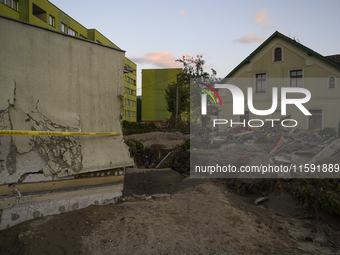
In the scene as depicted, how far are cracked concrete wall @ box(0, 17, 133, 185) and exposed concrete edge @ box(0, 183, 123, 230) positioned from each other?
1.18 feet

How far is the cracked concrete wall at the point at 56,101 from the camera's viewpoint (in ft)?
12.9

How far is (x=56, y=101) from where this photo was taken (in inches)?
177

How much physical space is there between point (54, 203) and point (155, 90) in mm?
48907

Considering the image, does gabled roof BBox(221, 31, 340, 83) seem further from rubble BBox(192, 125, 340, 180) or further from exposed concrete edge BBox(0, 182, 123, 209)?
exposed concrete edge BBox(0, 182, 123, 209)

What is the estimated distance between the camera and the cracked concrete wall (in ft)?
12.9

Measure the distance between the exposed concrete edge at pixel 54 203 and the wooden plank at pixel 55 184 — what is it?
0.31ft

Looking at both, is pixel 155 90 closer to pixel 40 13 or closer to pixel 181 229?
pixel 40 13

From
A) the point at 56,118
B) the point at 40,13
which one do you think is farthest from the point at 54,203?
the point at 40,13

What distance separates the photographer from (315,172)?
6656 millimetres

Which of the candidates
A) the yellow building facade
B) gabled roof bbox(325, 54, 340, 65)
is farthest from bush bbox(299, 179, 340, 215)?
gabled roof bbox(325, 54, 340, 65)

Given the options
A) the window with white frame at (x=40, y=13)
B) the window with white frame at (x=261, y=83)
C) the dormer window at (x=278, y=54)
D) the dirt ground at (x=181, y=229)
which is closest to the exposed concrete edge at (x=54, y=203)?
the dirt ground at (x=181, y=229)

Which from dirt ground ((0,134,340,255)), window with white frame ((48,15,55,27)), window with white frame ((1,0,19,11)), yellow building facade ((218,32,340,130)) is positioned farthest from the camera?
window with white frame ((48,15,55,27))

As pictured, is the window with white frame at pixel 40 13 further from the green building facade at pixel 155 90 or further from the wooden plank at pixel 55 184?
the green building facade at pixel 155 90

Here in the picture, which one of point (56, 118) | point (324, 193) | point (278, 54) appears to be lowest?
point (324, 193)
